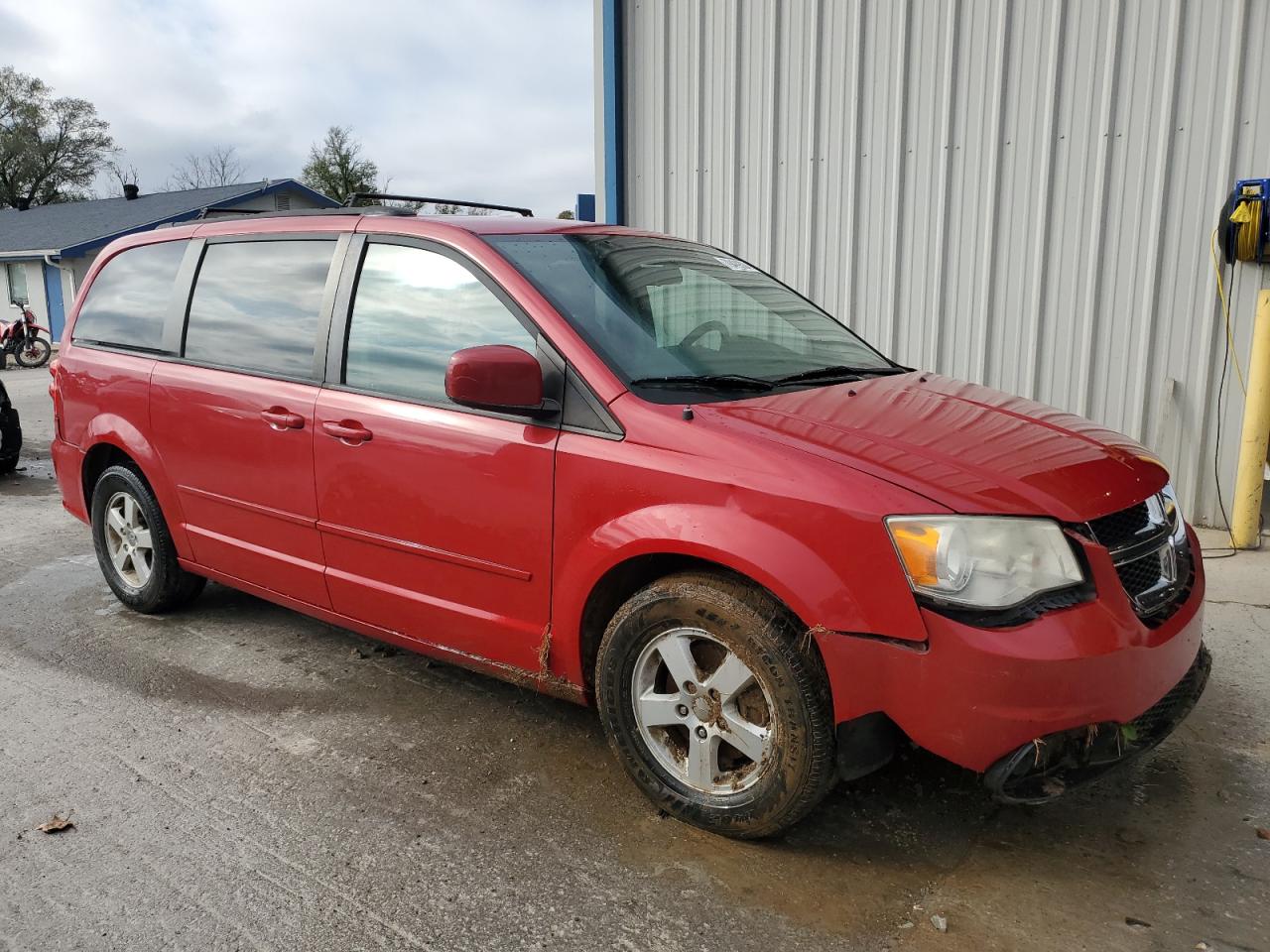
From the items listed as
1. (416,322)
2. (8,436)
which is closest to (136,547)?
(416,322)

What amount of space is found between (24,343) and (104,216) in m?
15.0

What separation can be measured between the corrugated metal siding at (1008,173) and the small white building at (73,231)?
85.0ft

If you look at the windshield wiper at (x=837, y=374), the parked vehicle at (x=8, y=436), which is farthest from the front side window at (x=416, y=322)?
the parked vehicle at (x=8, y=436)

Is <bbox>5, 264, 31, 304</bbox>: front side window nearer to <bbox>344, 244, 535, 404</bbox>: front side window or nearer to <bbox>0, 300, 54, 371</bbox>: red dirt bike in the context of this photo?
<bbox>0, 300, 54, 371</bbox>: red dirt bike

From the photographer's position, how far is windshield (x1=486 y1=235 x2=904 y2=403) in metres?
3.03

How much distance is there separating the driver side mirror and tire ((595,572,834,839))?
676 mm

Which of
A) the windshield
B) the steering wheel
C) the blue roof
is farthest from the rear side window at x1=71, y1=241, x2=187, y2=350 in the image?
the blue roof

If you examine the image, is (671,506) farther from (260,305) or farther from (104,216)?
(104,216)

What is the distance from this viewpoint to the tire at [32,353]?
2192 centimetres

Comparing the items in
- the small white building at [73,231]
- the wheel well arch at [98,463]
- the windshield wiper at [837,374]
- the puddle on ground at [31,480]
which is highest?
the small white building at [73,231]

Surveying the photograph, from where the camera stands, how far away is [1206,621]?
14.7 feet

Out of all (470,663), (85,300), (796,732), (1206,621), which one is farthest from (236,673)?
(1206,621)

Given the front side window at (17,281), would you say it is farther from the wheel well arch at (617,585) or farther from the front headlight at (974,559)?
the front headlight at (974,559)

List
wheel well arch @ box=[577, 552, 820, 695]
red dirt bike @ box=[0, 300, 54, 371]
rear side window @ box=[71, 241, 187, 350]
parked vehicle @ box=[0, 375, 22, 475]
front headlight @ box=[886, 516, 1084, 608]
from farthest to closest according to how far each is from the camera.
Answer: red dirt bike @ box=[0, 300, 54, 371] → parked vehicle @ box=[0, 375, 22, 475] → rear side window @ box=[71, 241, 187, 350] → wheel well arch @ box=[577, 552, 820, 695] → front headlight @ box=[886, 516, 1084, 608]
